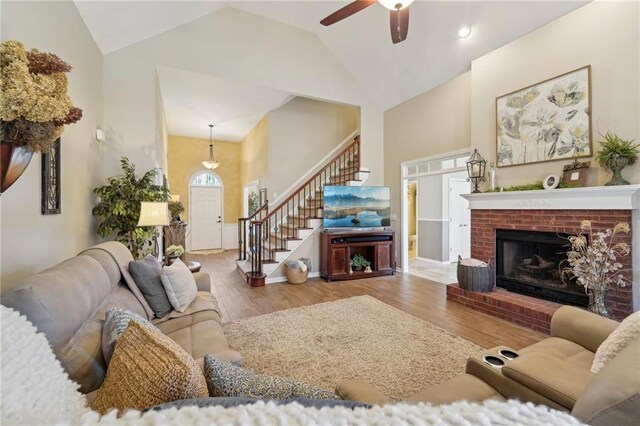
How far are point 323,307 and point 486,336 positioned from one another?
183cm

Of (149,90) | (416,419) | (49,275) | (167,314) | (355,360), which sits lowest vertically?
(355,360)

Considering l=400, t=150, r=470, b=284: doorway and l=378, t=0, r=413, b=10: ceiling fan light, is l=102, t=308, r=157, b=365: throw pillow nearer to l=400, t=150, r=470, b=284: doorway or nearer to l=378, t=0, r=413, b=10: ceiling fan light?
l=378, t=0, r=413, b=10: ceiling fan light

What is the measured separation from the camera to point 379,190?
5414 millimetres

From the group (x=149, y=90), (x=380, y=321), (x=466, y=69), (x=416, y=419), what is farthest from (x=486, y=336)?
(x=149, y=90)

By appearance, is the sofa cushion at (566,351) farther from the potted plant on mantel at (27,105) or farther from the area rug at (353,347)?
the potted plant on mantel at (27,105)

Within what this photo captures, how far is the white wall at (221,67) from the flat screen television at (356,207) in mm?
1023

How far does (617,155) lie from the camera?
2.69 m

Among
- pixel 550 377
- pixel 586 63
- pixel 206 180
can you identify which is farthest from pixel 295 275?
pixel 206 180

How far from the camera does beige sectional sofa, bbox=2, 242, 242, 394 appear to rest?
1.12m

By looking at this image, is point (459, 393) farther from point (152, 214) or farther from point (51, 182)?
point (152, 214)

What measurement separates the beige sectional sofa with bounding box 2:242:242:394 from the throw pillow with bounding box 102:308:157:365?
0.21 feet

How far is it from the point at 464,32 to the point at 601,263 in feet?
11.1

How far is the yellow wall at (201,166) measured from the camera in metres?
8.14

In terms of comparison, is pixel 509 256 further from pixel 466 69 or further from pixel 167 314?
pixel 167 314
